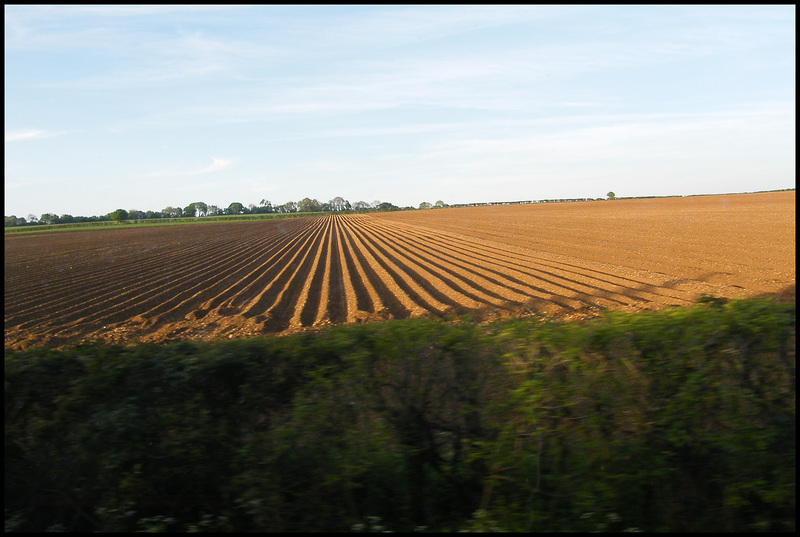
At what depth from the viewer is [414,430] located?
12.2ft

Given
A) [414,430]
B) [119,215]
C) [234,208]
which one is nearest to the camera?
[414,430]

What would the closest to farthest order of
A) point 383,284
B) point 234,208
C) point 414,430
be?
point 414,430 < point 383,284 < point 234,208

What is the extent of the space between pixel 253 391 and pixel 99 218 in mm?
117658

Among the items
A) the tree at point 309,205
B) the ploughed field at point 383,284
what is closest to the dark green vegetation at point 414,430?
the ploughed field at point 383,284

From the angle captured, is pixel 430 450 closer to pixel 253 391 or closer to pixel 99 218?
pixel 253 391

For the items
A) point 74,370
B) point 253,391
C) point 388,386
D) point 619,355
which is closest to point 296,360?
point 253,391

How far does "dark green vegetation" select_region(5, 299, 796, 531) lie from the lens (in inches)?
138

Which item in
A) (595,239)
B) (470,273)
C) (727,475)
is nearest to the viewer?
(727,475)

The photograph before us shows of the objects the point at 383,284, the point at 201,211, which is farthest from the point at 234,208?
the point at 383,284

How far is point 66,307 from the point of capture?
51.7 feet

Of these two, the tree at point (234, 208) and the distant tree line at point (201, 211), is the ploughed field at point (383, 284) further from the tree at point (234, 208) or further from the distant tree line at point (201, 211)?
the tree at point (234, 208)

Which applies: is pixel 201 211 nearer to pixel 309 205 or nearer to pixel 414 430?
pixel 309 205

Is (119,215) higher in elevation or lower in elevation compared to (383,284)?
higher

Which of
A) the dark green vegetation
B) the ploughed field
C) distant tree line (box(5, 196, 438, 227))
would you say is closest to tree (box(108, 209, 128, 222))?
distant tree line (box(5, 196, 438, 227))
